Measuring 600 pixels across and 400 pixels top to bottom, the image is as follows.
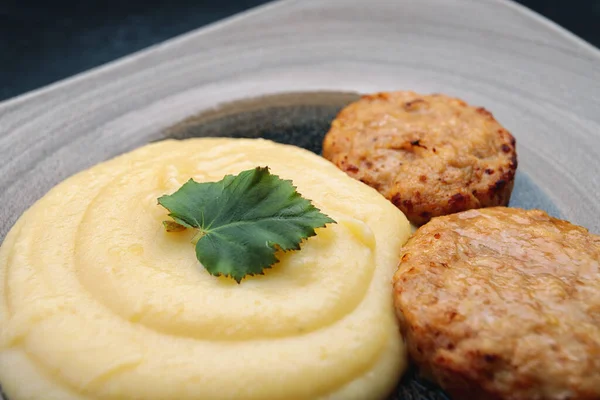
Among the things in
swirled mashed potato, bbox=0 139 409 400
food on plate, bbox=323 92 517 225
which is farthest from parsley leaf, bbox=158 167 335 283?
food on plate, bbox=323 92 517 225

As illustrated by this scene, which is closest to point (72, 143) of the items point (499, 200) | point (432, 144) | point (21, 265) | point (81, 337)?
point (21, 265)

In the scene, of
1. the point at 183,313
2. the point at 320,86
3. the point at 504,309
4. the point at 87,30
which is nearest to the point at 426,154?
the point at 504,309

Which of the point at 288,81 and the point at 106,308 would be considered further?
the point at 288,81

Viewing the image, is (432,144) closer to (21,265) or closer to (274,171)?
(274,171)

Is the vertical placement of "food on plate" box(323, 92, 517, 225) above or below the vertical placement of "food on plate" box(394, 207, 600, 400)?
above

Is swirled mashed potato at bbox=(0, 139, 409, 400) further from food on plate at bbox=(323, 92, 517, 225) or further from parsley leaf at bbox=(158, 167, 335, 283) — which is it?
food on plate at bbox=(323, 92, 517, 225)

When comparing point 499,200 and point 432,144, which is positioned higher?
point 432,144

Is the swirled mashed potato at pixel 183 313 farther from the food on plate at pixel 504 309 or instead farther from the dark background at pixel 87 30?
the dark background at pixel 87 30

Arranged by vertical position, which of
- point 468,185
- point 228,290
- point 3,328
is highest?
point 468,185
